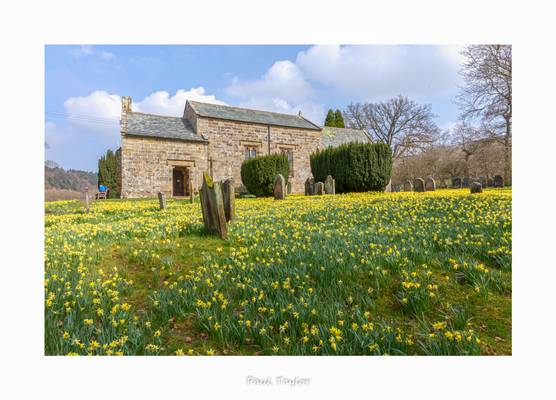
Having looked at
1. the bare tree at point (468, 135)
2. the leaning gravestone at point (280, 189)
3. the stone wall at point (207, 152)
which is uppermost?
the stone wall at point (207, 152)

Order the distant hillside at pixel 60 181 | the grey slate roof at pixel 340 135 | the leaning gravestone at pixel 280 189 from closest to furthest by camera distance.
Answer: the distant hillside at pixel 60 181 < the leaning gravestone at pixel 280 189 < the grey slate roof at pixel 340 135

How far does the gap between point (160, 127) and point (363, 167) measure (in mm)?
12761

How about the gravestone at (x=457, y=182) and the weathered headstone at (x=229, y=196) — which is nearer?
the weathered headstone at (x=229, y=196)

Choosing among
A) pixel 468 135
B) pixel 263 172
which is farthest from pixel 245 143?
pixel 468 135

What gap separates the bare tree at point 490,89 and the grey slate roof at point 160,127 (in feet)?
53.3

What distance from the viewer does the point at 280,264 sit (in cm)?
291

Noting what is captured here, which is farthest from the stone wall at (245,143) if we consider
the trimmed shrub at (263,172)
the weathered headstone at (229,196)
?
the weathered headstone at (229,196)

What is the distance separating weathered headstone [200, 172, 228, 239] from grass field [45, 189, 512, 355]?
0.64ft

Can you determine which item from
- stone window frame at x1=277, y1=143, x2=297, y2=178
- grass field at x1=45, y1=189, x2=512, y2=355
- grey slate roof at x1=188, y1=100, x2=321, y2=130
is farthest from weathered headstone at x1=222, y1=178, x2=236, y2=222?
stone window frame at x1=277, y1=143, x2=297, y2=178

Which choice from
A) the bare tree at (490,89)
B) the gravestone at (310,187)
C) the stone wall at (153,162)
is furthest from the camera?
the stone wall at (153,162)

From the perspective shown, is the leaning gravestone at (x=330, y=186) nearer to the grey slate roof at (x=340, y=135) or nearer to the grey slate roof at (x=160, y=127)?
the grey slate roof at (x=160, y=127)

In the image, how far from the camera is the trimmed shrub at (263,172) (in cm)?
1365
